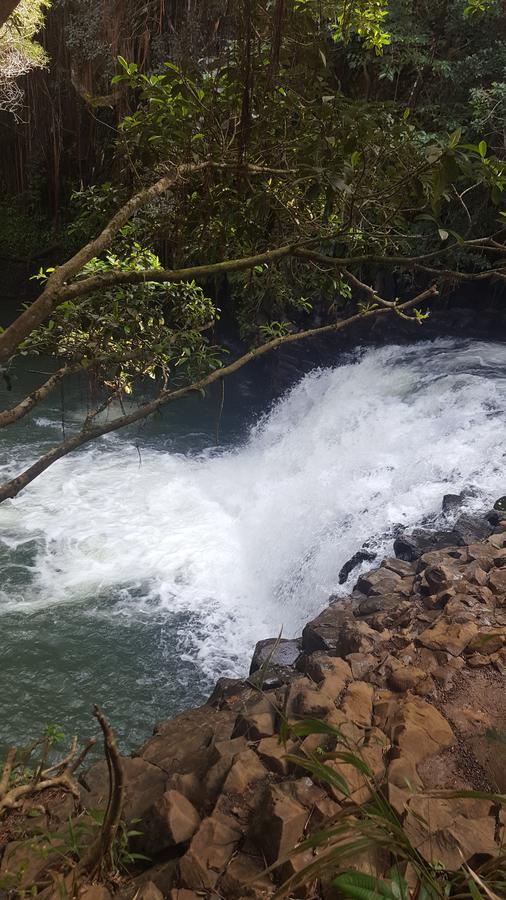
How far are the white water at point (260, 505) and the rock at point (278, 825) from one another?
287 centimetres

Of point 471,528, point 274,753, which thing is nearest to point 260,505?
point 471,528

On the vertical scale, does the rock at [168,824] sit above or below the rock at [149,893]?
below

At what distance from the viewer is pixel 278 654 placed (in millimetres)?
4520

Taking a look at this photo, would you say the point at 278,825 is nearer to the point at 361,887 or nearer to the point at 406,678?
the point at 361,887

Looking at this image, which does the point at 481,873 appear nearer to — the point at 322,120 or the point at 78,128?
the point at 322,120

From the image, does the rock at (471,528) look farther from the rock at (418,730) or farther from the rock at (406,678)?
the rock at (418,730)

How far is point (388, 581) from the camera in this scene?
4785 mm

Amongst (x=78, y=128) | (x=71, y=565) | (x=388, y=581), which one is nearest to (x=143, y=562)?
(x=71, y=565)

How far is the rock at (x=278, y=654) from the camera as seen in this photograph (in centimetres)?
438

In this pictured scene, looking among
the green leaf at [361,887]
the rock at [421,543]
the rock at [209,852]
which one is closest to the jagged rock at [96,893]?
the rock at [209,852]

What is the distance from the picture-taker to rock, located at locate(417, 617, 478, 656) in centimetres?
337

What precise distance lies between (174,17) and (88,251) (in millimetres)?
10010

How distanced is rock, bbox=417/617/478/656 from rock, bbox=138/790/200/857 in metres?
1.64

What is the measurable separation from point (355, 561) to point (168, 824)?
356cm
